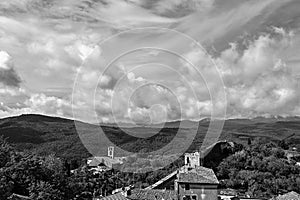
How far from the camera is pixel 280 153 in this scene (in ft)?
302

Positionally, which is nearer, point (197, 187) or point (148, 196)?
point (197, 187)

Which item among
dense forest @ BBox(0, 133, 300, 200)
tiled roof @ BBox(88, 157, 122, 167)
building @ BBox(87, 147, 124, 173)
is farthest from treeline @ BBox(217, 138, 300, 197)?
tiled roof @ BBox(88, 157, 122, 167)

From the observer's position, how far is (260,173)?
74.5 m

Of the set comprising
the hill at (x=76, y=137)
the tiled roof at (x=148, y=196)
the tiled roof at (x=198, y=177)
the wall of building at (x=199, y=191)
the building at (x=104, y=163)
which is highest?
the hill at (x=76, y=137)

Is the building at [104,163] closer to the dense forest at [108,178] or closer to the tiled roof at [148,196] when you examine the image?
the dense forest at [108,178]

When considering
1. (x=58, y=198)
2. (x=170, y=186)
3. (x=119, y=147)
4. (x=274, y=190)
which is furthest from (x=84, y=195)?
(x=119, y=147)

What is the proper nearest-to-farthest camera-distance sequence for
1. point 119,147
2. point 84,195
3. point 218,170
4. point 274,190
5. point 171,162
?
point 84,195 < point 274,190 < point 218,170 < point 171,162 < point 119,147

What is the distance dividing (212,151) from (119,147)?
5711cm

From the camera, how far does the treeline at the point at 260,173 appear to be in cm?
6838

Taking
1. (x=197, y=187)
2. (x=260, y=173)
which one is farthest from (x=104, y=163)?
(x=197, y=187)

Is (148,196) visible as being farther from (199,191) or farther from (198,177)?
(198,177)

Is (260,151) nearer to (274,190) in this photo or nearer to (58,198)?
(274,190)

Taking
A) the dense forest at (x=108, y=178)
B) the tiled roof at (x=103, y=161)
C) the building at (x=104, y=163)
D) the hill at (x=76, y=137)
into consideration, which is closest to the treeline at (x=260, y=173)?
the dense forest at (x=108, y=178)

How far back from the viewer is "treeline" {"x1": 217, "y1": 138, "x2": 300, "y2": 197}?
6838 centimetres
